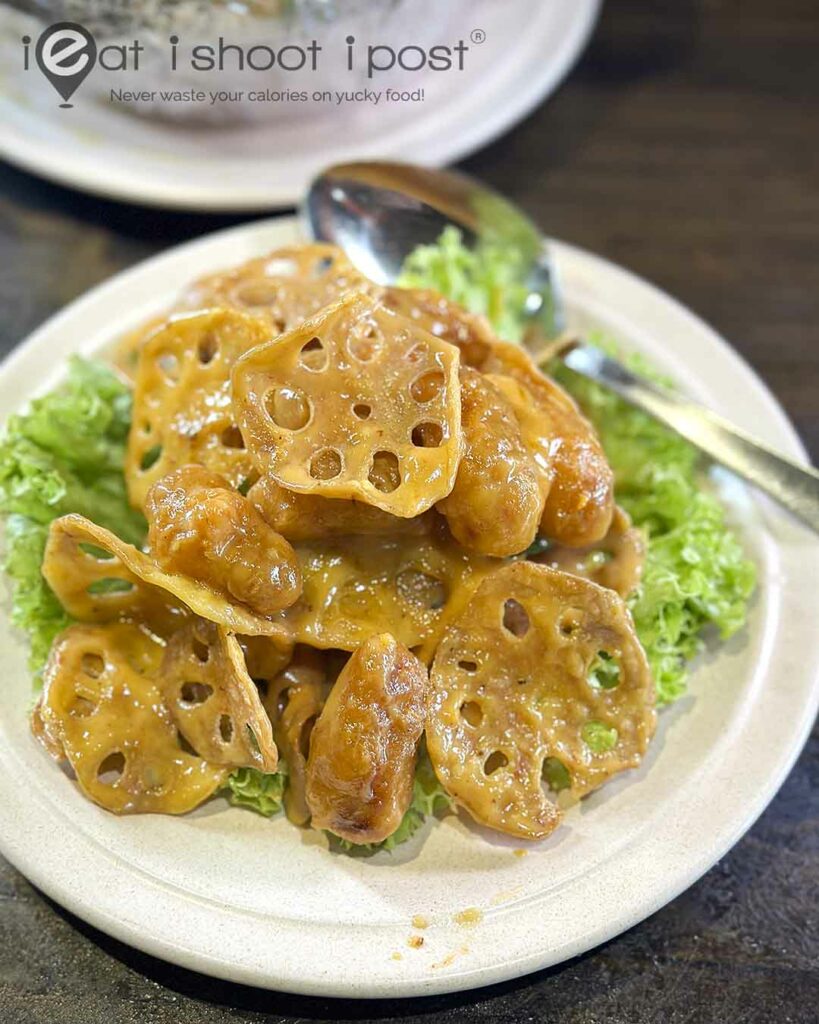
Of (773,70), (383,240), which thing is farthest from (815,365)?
(773,70)

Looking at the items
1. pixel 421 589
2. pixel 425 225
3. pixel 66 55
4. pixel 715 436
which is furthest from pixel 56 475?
pixel 66 55

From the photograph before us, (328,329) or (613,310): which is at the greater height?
(328,329)

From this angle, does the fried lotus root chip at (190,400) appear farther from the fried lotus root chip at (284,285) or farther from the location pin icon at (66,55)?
the location pin icon at (66,55)

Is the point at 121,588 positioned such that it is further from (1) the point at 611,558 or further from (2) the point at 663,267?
(2) the point at 663,267

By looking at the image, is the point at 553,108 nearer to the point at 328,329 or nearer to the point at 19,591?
the point at 328,329

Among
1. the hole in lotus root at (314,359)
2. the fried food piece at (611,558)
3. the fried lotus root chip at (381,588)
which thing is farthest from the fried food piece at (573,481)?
the hole in lotus root at (314,359)

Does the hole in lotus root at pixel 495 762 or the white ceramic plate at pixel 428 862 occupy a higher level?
the hole in lotus root at pixel 495 762

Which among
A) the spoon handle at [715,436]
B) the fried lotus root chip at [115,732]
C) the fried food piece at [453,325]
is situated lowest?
the fried lotus root chip at [115,732]
